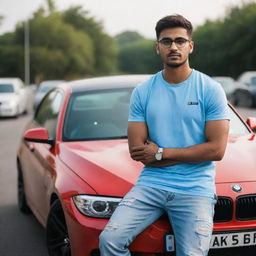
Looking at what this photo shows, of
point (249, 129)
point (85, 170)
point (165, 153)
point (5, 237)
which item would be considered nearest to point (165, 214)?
point (165, 153)

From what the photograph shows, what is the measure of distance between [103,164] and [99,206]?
1.76 feet

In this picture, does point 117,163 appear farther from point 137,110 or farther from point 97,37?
point 97,37

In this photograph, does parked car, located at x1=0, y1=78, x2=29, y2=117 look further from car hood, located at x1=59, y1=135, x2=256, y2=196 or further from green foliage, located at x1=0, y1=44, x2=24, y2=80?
green foliage, located at x1=0, y1=44, x2=24, y2=80

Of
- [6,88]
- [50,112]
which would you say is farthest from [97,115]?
[6,88]

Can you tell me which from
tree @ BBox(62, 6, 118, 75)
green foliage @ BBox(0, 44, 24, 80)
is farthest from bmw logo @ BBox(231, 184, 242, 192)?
tree @ BBox(62, 6, 118, 75)

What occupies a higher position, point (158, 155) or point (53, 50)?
point (158, 155)

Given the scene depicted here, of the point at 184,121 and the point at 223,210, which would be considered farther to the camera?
the point at 223,210

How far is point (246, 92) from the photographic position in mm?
26250

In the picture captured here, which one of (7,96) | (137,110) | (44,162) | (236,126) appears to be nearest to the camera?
(137,110)

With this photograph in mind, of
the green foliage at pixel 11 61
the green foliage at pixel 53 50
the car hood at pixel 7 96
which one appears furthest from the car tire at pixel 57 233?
the green foliage at pixel 11 61

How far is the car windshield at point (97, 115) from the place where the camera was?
5070 millimetres

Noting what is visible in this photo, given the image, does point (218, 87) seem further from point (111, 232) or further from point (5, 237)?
point (5, 237)

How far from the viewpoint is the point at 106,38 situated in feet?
332

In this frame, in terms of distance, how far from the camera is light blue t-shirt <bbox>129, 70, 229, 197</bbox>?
332 cm
